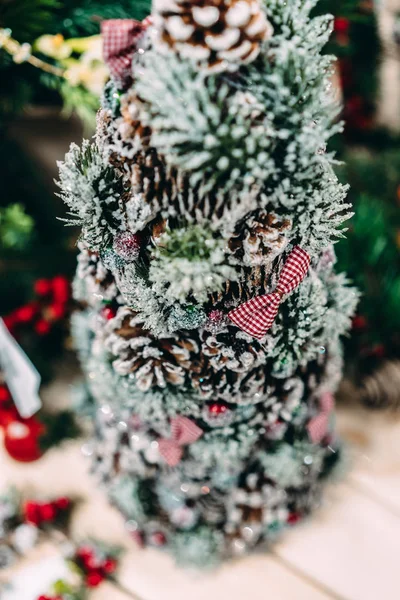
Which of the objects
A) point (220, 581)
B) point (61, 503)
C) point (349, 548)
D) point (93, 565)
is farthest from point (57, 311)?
point (349, 548)

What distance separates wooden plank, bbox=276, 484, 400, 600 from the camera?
2.93 feet

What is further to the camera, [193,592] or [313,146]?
[193,592]

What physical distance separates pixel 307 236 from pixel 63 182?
0.80 feet

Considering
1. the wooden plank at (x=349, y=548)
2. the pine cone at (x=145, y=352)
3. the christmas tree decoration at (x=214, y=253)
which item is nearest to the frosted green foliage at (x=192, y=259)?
the christmas tree decoration at (x=214, y=253)

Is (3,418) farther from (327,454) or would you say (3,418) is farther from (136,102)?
(136,102)

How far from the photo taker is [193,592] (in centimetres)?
90

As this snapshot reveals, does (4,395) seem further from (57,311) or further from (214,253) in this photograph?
(214,253)

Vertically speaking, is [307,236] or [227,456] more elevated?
[307,236]

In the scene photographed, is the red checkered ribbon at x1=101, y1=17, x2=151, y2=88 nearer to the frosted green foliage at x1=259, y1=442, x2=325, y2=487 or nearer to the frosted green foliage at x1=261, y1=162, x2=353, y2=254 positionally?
the frosted green foliage at x1=261, y1=162, x2=353, y2=254

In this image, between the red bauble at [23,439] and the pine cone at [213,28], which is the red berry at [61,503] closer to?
the red bauble at [23,439]

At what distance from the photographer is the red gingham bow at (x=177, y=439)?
2.37 ft

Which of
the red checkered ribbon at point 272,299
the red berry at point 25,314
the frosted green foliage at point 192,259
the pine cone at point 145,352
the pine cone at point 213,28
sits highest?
the pine cone at point 213,28

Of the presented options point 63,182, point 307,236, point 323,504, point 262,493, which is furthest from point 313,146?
point 323,504

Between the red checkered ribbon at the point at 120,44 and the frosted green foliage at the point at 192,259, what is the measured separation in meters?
0.15
